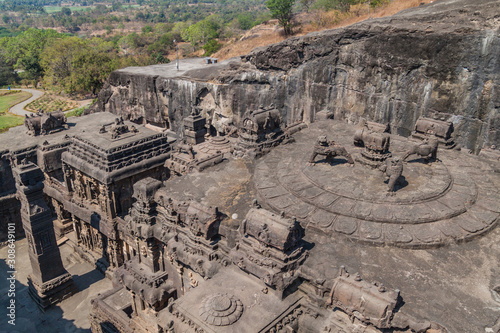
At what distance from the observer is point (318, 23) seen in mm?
41875

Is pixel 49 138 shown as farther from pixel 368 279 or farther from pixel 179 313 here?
pixel 368 279

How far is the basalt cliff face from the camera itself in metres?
19.2

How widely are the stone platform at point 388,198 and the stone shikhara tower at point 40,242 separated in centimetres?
914

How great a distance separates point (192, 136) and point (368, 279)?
14250mm

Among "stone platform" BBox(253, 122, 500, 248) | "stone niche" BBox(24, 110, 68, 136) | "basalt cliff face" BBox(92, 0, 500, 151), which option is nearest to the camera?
"stone platform" BBox(253, 122, 500, 248)

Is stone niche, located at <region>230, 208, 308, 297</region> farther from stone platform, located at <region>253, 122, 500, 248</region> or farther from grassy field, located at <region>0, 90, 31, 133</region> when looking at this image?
grassy field, located at <region>0, 90, 31, 133</region>

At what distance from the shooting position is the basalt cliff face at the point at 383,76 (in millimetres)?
19234

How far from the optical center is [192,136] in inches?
850

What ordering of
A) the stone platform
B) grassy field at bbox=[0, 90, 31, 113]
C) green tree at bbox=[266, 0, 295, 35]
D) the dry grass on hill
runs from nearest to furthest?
the stone platform < the dry grass on hill < green tree at bbox=[266, 0, 295, 35] < grassy field at bbox=[0, 90, 31, 113]

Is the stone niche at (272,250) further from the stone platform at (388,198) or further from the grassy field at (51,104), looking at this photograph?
the grassy field at (51,104)

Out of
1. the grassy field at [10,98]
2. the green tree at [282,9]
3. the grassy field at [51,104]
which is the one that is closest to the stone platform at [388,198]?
the green tree at [282,9]

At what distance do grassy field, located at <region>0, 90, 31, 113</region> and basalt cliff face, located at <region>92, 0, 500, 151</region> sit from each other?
35.1 metres

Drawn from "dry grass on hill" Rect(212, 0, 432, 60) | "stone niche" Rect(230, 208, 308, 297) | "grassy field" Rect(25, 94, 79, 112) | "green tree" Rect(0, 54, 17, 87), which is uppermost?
"dry grass on hill" Rect(212, 0, 432, 60)

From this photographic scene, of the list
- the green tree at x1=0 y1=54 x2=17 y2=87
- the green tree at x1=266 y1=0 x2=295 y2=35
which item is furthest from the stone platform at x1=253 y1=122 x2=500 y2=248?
the green tree at x1=0 y1=54 x2=17 y2=87
